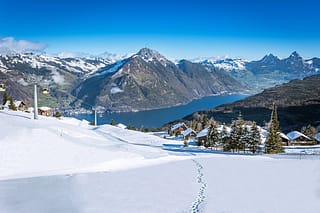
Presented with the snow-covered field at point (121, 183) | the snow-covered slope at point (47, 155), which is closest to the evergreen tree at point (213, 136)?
the snow-covered field at point (121, 183)

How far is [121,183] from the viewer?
13641mm

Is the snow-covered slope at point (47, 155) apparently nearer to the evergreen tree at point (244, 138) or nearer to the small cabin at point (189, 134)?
the evergreen tree at point (244, 138)

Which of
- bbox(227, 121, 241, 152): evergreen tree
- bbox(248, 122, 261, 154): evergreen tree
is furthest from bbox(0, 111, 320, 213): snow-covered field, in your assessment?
bbox(227, 121, 241, 152): evergreen tree

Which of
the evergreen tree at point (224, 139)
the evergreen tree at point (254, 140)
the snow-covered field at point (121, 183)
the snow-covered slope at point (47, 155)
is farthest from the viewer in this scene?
the evergreen tree at point (224, 139)

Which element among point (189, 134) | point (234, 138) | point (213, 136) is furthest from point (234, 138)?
point (189, 134)

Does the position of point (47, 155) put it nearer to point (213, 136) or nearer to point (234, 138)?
point (234, 138)

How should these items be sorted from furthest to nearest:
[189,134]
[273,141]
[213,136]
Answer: [189,134], [213,136], [273,141]

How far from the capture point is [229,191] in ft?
42.1

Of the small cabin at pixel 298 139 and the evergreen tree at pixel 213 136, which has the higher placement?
the evergreen tree at pixel 213 136

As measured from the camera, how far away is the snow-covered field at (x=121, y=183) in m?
10.4

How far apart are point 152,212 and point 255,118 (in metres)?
170

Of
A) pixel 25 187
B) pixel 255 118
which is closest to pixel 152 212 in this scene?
pixel 25 187

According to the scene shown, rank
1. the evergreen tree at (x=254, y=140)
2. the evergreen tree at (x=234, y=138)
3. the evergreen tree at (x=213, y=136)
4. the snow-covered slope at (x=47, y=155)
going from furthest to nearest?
the evergreen tree at (x=213, y=136)
the evergreen tree at (x=234, y=138)
the evergreen tree at (x=254, y=140)
the snow-covered slope at (x=47, y=155)

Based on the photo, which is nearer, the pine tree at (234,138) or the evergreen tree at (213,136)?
the pine tree at (234,138)
